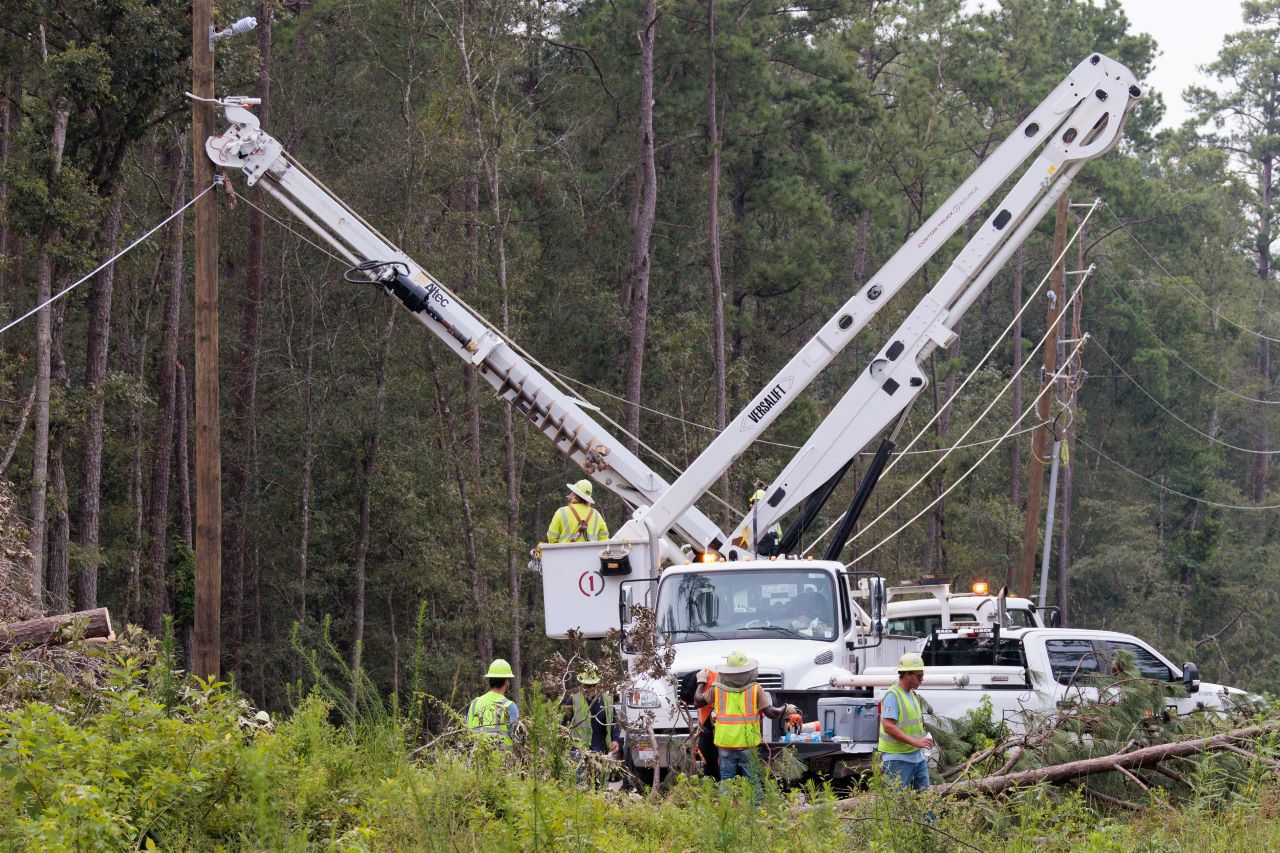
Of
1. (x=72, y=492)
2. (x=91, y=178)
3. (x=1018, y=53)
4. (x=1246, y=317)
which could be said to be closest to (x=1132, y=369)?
(x=1246, y=317)

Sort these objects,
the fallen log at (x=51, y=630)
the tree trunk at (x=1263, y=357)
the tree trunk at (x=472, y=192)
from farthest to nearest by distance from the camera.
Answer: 1. the tree trunk at (x=1263, y=357)
2. the tree trunk at (x=472, y=192)
3. the fallen log at (x=51, y=630)

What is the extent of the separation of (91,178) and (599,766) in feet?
57.6

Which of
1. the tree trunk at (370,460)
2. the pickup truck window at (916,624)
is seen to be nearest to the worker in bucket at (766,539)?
the pickup truck window at (916,624)

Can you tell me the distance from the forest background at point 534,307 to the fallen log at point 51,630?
6522mm

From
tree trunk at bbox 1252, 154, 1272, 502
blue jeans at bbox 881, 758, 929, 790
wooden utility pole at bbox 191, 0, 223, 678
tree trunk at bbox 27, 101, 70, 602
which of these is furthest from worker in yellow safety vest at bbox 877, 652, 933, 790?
tree trunk at bbox 1252, 154, 1272, 502

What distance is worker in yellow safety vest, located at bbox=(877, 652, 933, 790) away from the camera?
1043 cm

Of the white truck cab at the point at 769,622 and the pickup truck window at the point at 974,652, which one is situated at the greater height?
the white truck cab at the point at 769,622

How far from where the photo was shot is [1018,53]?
5741 centimetres

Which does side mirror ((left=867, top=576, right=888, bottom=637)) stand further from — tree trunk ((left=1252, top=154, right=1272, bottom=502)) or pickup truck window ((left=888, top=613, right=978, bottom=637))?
tree trunk ((left=1252, top=154, right=1272, bottom=502))

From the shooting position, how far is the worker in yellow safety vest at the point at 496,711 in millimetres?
9969

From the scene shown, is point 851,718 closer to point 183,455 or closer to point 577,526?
point 577,526

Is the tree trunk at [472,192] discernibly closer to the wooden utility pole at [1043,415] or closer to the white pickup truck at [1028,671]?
the wooden utility pole at [1043,415]

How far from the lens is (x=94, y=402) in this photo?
2452cm

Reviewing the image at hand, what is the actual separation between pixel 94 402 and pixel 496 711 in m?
15.9
